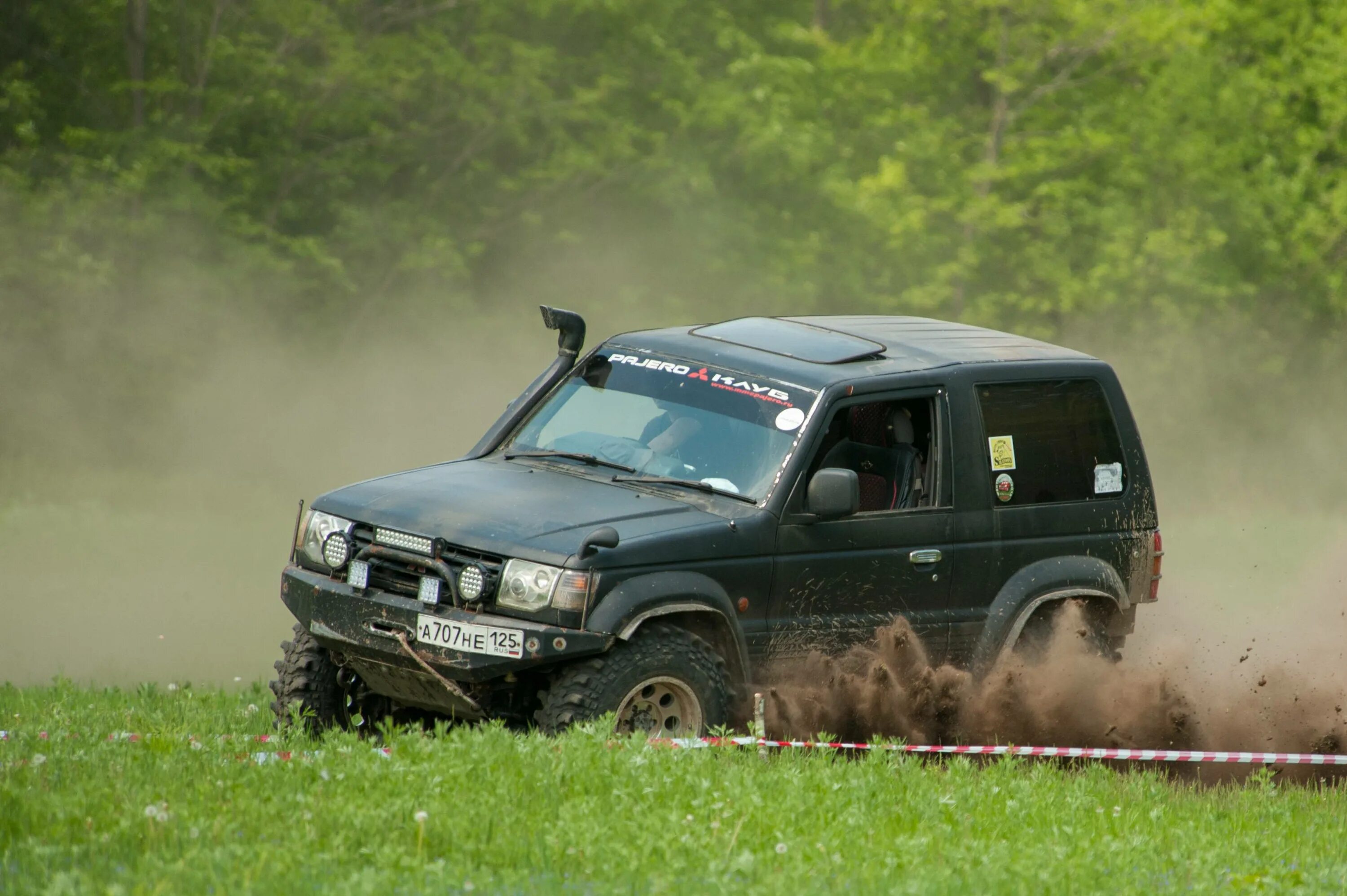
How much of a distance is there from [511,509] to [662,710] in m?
1.10

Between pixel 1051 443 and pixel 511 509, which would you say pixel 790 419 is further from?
pixel 1051 443

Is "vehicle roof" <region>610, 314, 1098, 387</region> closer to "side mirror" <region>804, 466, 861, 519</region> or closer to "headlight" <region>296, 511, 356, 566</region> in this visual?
"side mirror" <region>804, 466, 861, 519</region>

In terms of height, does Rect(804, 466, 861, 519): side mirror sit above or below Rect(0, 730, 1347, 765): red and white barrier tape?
above

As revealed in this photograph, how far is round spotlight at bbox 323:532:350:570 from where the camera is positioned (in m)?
7.78

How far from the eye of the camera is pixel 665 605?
24.5 ft

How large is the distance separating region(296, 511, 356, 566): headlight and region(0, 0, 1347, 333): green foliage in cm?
1485

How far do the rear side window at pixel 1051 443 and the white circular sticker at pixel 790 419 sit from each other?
109 centimetres

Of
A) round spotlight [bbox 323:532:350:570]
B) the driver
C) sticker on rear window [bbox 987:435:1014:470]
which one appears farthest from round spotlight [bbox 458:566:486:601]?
sticker on rear window [bbox 987:435:1014:470]

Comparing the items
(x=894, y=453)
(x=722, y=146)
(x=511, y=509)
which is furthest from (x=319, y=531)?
(x=722, y=146)

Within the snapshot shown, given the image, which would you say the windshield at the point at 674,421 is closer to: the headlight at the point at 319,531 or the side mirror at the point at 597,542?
the side mirror at the point at 597,542

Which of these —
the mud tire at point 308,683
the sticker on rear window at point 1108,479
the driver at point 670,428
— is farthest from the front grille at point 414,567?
the sticker on rear window at point 1108,479

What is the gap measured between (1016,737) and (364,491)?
3.34 meters

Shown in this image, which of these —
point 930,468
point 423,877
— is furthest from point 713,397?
point 423,877

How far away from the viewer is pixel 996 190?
89.4 feet
